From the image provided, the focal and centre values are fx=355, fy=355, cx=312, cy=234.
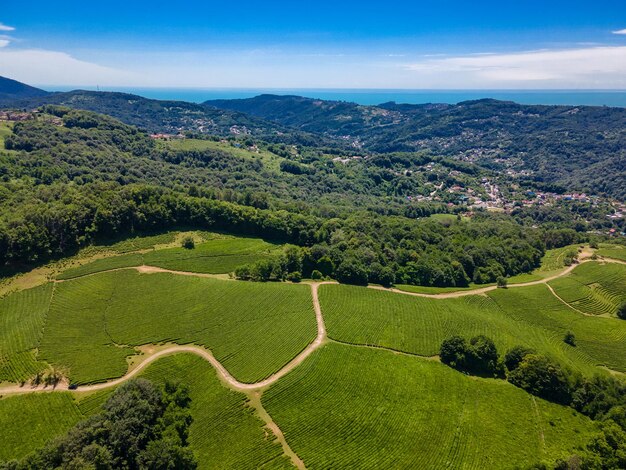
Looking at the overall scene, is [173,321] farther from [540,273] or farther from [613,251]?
[613,251]

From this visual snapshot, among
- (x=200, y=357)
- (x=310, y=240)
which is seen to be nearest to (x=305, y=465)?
(x=200, y=357)

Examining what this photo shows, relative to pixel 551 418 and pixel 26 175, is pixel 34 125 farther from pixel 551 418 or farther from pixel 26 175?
pixel 551 418

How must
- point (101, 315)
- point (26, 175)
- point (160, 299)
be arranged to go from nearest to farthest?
point (101, 315), point (160, 299), point (26, 175)

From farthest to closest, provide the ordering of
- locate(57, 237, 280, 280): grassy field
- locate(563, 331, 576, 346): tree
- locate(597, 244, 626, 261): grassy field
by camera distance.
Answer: locate(597, 244, 626, 261): grassy field → locate(57, 237, 280, 280): grassy field → locate(563, 331, 576, 346): tree

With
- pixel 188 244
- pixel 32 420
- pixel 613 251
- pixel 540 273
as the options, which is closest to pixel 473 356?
pixel 540 273

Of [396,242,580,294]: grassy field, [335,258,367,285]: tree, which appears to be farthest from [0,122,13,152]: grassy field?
[396,242,580,294]: grassy field

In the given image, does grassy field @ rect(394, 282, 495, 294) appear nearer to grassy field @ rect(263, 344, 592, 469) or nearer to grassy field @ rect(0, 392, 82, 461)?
grassy field @ rect(263, 344, 592, 469)

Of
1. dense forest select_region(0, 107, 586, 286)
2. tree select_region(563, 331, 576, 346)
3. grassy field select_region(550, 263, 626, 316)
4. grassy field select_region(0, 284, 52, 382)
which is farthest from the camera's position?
grassy field select_region(550, 263, 626, 316)
